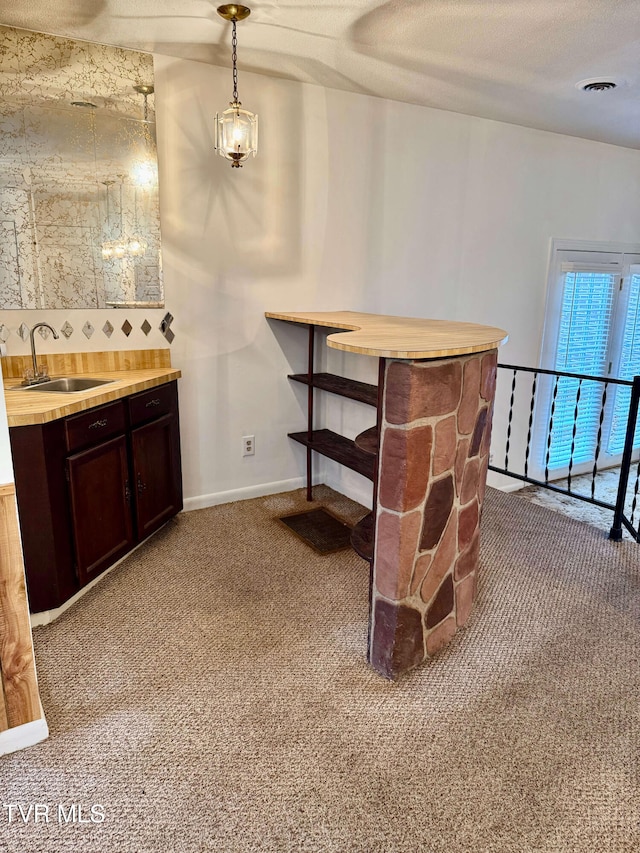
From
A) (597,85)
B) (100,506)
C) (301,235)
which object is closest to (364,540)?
(100,506)

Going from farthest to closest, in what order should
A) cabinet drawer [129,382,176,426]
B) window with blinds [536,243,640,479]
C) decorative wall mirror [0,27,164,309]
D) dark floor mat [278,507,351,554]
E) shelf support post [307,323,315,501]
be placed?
window with blinds [536,243,640,479]
shelf support post [307,323,315,501]
dark floor mat [278,507,351,554]
cabinet drawer [129,382,176,426]
decorative wall mirror [0,27,164,309]

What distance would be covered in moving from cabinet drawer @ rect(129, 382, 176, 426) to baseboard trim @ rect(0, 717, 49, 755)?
1.35 m

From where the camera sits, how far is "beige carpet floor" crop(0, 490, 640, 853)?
1450mm

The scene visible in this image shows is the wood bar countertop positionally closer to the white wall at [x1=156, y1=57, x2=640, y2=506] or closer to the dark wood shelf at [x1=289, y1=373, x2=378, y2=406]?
the dark wood shelf at [x1=289, y1=373, x2=378, y2=406]

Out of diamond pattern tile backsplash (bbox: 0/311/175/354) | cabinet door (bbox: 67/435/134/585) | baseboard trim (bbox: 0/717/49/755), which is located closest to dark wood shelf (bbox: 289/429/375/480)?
diamond pattern tile backsplash (bbox: 0/311/175/354)

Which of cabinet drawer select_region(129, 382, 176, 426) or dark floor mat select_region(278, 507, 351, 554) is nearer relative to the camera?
cabinet drawer select_region(129, 382, 176, 426)

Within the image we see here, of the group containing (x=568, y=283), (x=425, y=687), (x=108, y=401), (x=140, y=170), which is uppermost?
(x=140, y=170)

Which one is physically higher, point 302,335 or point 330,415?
point 302,335

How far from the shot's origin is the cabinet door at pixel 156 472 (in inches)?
108

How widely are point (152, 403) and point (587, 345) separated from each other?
3.76 meters

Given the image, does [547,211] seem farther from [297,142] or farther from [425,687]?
[425,687]

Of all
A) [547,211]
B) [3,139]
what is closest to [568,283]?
[547,211]

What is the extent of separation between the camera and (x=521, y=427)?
467 centimetres

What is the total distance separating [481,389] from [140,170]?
209cm
